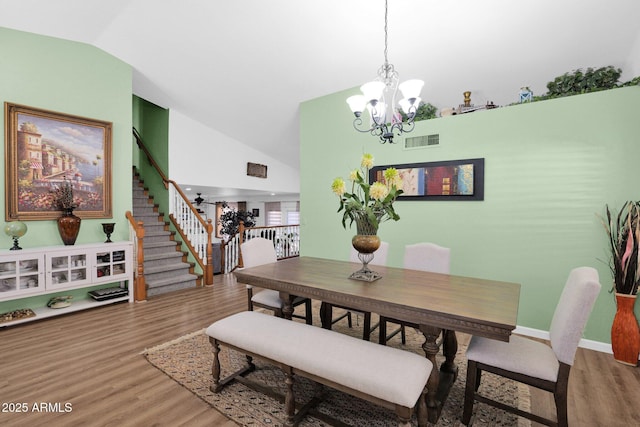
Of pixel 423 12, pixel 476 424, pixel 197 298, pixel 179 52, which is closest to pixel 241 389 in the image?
pixel 476 424

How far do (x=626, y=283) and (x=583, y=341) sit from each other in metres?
0.72

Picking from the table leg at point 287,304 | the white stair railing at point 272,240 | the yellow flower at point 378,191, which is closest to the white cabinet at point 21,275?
the white stair railing at point 272,240

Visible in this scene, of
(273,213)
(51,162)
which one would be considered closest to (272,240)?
(51,162)

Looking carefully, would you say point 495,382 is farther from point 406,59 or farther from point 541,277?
point 406,59

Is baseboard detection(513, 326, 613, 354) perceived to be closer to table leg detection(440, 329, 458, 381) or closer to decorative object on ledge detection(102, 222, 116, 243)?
table leg detection(440, 329, 458, 381)

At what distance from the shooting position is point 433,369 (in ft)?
5.97

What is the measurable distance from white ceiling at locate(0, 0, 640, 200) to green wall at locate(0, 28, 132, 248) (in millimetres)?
166

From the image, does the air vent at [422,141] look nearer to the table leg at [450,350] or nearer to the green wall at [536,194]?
the green wall at [536,194]

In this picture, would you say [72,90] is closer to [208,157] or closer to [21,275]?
[21,275]

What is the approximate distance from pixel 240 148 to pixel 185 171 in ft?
4.53

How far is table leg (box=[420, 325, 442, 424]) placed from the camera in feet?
5.92

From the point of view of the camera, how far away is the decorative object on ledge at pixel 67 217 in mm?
3723

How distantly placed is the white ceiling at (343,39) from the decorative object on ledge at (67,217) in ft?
6.27

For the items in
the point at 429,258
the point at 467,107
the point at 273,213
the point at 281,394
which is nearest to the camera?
the point at 281,394
